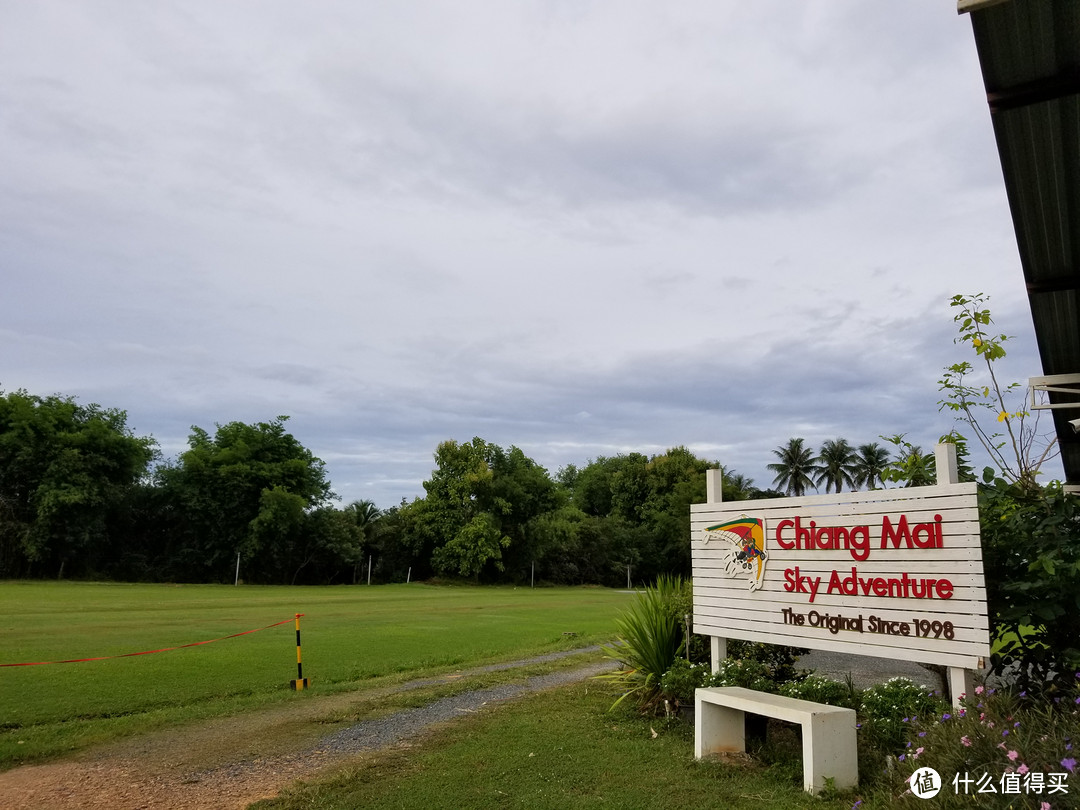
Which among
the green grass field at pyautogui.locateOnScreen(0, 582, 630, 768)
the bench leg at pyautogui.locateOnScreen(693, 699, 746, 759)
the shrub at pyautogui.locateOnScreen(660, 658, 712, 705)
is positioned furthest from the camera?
the green grass field at pyautogui.locateOnScreen(0, 582, 630, 768)

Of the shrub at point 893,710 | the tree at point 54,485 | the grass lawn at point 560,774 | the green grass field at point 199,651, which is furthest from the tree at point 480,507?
the shrub at point 893,710

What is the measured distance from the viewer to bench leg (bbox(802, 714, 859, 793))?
5559 mm

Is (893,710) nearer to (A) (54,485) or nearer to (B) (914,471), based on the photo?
(B) (914,471)

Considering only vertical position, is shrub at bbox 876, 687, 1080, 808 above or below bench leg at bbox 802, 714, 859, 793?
above

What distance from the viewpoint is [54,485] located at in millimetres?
44938

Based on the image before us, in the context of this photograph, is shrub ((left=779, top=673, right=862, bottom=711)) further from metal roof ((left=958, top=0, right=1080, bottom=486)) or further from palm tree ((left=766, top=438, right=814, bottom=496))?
palm tree ((left=766, top=438, right=814, bottom=496))

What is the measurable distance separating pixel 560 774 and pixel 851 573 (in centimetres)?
309

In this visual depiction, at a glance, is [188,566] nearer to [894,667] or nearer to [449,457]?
[449,457]

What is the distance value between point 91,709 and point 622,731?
6.63m

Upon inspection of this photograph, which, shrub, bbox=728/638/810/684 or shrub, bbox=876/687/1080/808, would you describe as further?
shrub, bbox=728/638/810/684

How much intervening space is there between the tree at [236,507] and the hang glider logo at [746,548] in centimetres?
4673

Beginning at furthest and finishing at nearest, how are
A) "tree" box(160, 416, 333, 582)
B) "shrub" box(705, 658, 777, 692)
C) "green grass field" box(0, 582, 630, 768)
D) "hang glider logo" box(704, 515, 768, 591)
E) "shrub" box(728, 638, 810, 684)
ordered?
"tree" box(160, 416, 333, 582)
"green grass field" box(0, 582, 630, 768)
"shrub" box(728, 638, 810, 684)
"hang glider logo" box(704, 515, 768, 591)
"shrub" box(705, 658, 777, 692)

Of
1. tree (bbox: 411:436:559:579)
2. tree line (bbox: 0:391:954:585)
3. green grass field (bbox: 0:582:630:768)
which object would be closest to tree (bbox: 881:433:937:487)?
green grass field (bbox: 0:582:630:768)

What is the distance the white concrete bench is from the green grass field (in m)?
6.04
